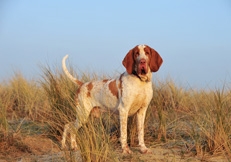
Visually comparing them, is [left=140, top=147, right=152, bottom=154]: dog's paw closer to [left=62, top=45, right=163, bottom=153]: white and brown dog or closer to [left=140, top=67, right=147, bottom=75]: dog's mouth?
[left=62, top=45, right=163, bottom=153]: white and brown dog

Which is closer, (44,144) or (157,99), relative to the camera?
(44,144)

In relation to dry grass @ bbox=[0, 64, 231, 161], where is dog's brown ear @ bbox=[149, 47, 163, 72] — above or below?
above

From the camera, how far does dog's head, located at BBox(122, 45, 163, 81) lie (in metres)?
5.52

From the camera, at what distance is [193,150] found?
18.4ft

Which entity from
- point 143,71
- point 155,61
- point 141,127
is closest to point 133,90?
point 143,71

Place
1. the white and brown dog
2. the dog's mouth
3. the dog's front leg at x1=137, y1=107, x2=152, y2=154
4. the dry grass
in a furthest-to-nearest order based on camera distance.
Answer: the dog's front leg at x1=137, y1=107, x2=152, y2=154, the white and brown dog, the dog's mouth, the dry grass

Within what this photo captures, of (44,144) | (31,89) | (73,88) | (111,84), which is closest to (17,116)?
(31,89)

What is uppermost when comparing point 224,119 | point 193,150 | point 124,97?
point 124,97

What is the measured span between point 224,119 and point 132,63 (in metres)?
1.50

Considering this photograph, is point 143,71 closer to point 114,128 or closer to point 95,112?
point 95,112

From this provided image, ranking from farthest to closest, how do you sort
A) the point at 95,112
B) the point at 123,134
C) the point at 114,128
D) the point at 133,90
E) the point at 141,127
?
1. the point at 114,128
2. the point at 95,112
3. the point at 141,127
4. the point at 123,134
5. the point at 133,90

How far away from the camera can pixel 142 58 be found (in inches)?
216

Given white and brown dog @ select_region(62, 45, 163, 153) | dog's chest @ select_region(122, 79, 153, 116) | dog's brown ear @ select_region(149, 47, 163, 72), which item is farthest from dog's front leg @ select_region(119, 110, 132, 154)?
dog's brown ear @ select_region(149, 47, 163, 72)

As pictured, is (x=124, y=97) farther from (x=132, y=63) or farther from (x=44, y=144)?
(x=44, y=144)
